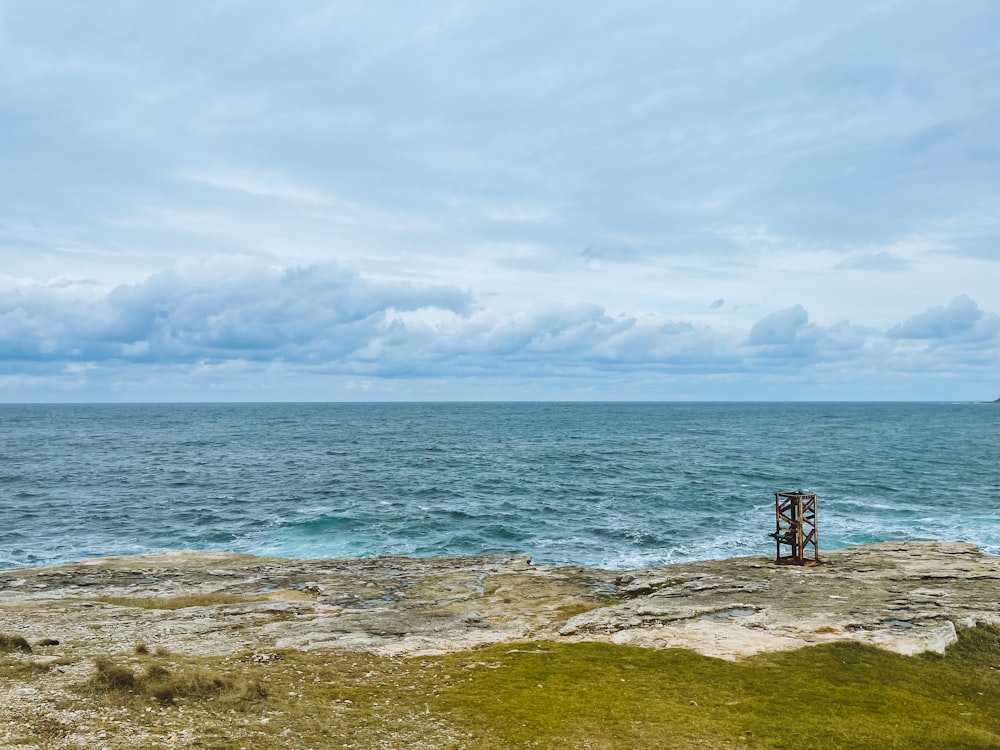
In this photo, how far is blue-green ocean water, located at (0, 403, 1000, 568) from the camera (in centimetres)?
4934

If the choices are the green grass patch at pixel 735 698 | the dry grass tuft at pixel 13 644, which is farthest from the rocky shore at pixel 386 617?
the green grass patch at pixel 735 698

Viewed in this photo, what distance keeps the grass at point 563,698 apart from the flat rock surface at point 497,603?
138cm

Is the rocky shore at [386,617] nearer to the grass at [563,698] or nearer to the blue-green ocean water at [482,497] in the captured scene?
the grass at [563,698]

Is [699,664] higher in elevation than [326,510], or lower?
higher

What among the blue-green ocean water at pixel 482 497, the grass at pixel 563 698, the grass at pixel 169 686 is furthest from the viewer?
the blue-green ocean water at pixel 482 497

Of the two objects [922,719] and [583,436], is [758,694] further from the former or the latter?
[583,436]

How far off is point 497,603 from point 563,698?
1082 centimetres

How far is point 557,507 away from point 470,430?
10880 cm

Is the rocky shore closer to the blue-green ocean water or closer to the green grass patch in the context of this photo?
the green grass patch

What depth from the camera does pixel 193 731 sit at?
555 inches

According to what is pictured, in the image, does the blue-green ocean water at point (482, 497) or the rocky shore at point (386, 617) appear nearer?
the rocky shore at point (386, 617)

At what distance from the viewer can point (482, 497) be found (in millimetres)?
67312

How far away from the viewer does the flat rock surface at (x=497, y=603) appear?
70.0 ft

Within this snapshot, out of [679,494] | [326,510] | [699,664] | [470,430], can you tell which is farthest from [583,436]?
[699,664]
